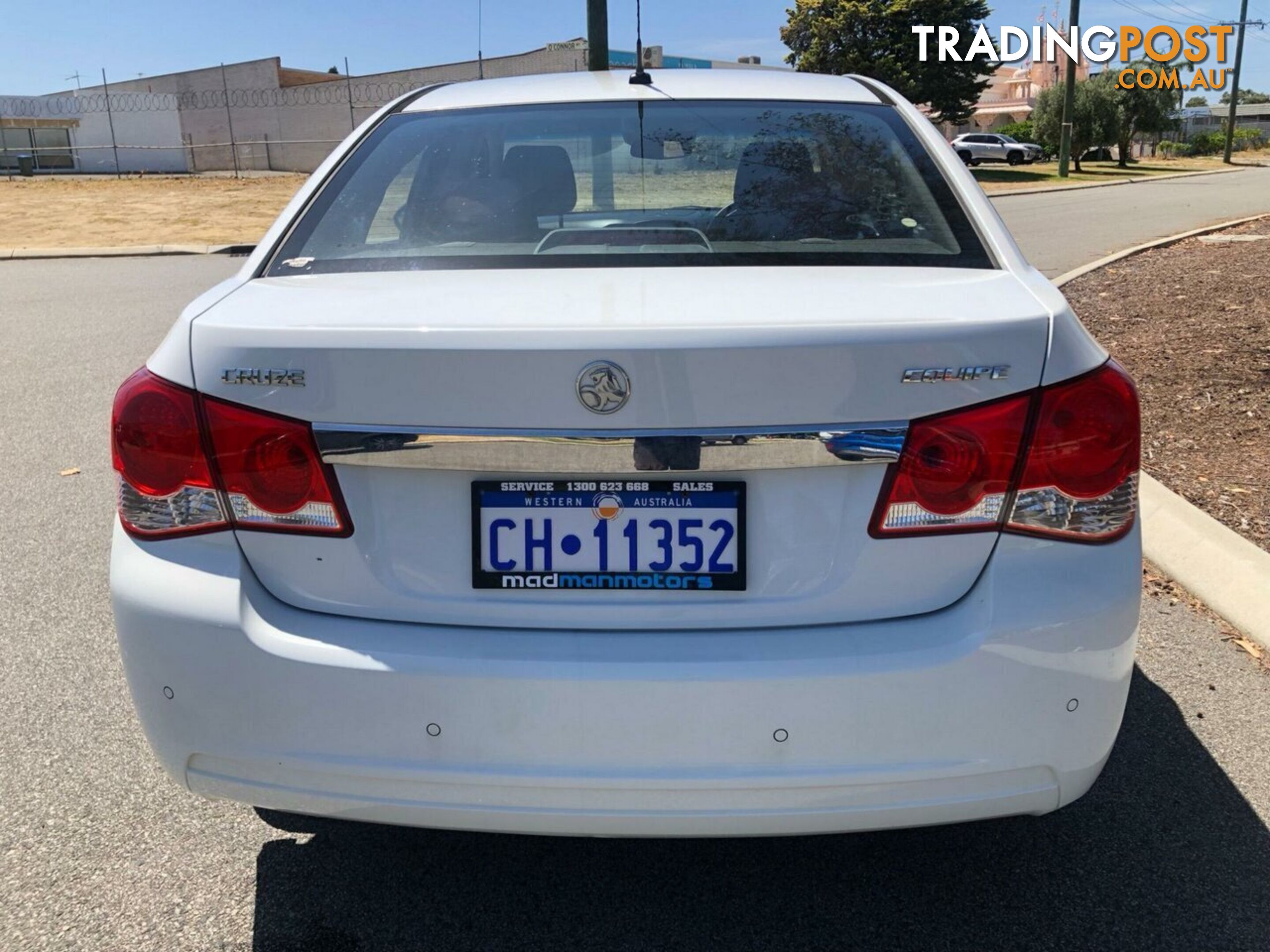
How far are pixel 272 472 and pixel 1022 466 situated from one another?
127 cm

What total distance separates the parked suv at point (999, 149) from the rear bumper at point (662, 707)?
2006 inches

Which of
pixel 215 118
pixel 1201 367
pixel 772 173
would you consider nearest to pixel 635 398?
pixel 772 173

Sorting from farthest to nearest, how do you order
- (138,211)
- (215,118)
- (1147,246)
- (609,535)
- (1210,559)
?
1. (215,118)
2. (138,211)
3. (1147,246)
4. (1210,559)
5. (609,535)

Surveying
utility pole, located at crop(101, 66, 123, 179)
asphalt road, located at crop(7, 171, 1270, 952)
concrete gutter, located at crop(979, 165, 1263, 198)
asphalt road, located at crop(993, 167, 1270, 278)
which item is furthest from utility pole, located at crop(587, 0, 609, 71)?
utility pole, located at crop(101, 66, 123, 179)

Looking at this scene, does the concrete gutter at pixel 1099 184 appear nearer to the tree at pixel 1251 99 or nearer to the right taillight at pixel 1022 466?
the right taillight at pixel 1022 466

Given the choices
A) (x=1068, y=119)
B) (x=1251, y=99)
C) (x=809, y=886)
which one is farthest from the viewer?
(x=1251, y=99)

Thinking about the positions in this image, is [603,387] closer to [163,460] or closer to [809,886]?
[163,460]

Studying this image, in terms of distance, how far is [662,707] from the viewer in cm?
192

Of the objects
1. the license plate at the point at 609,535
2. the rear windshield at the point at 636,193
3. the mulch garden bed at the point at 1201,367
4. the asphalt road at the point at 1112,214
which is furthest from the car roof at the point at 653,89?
the asphalt road at the point at 1112,214

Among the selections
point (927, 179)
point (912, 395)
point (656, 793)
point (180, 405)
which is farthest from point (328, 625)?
point (927, 179)

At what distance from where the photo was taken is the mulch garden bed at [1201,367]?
16.2 ft

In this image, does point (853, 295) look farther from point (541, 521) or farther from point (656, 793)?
point (656, 793)

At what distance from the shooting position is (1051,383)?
1.95 meters

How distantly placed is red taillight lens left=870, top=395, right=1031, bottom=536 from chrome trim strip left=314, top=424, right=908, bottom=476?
0.16 feet
